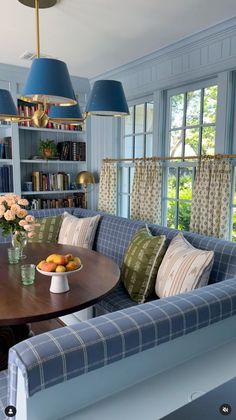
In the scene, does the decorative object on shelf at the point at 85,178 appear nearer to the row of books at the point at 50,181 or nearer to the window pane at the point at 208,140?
the row of books at the point at 50,181

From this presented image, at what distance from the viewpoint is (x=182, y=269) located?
1.96m

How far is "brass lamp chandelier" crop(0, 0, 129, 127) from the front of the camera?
174cm

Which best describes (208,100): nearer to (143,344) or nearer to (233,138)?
(233,138)

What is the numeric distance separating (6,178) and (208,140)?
2379mm

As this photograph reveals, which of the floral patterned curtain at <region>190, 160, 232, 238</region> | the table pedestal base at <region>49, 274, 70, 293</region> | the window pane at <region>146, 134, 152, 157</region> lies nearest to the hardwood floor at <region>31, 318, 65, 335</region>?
the table pedestal base at <region>49, 274, 70, 293</region>

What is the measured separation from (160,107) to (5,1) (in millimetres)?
1699

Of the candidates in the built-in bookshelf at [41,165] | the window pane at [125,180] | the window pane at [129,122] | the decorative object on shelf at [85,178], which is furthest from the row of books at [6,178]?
the window pane at [129,122]

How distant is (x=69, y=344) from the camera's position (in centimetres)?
97

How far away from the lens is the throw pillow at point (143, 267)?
7.45 feet

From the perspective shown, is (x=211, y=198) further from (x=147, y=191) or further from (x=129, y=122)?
(x=129, y=122)

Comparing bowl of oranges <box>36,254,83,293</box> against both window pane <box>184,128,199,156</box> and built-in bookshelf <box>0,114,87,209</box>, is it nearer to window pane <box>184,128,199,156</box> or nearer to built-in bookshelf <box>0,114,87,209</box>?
window pane <box>184,128,199,156</box>

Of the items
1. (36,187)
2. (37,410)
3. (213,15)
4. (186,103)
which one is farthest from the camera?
(36,187)

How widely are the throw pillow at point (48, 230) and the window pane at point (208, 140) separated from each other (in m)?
1.68

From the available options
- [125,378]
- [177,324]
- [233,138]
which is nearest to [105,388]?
[125,378]
